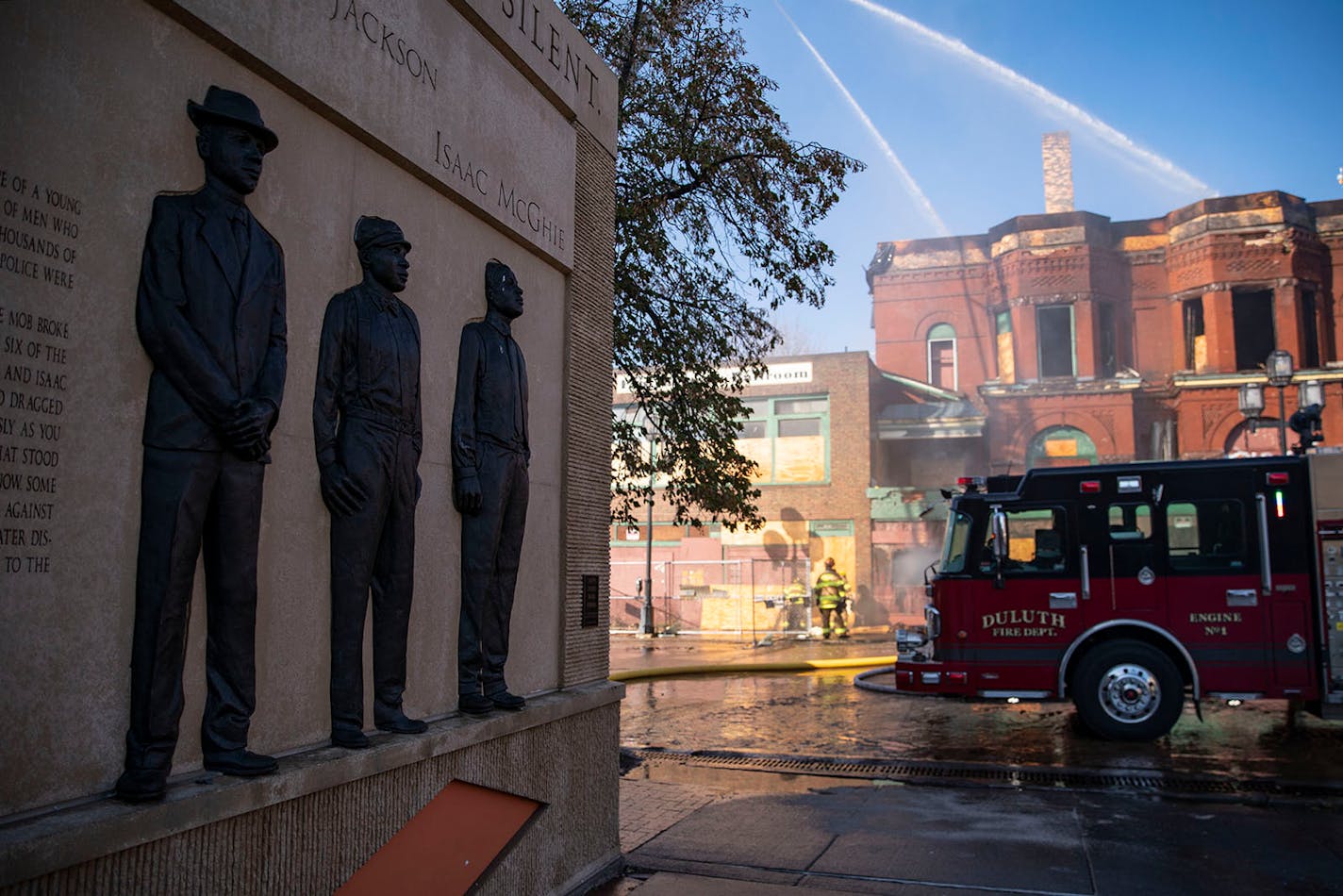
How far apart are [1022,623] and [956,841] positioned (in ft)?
16.7

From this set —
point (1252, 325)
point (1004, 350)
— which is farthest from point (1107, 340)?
point (1252, 325)

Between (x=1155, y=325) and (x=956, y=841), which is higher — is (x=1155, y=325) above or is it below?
above

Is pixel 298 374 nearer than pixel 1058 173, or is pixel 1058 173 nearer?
pixel 298 374

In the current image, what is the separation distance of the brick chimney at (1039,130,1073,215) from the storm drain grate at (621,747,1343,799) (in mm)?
35273

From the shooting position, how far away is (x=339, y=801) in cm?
379

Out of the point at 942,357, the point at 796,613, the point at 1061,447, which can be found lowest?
the point at 796,613

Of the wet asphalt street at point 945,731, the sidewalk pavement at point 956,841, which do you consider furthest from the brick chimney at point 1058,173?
the sidewalk pavement at point 956,841

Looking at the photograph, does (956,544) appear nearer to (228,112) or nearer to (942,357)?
(228,112)

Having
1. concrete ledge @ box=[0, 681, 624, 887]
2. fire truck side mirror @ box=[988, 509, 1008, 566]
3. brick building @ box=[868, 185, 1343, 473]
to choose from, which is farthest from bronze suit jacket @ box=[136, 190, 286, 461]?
brick building @ box=[868, 185, 1343, 473]

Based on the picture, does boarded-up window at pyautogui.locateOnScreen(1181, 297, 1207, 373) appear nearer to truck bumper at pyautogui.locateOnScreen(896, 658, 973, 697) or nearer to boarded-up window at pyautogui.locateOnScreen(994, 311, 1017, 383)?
boarded-up window at pyautogui.locateOnScreen(994, 311, 1017, 383)

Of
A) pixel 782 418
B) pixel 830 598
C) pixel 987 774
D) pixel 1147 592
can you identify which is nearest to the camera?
pixel 987 774

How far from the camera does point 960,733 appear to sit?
39.2ft

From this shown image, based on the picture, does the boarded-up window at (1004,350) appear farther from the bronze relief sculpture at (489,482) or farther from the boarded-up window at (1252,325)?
the bronze relief sculpture at (489,482)

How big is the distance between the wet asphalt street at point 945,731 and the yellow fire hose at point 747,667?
636 mm
